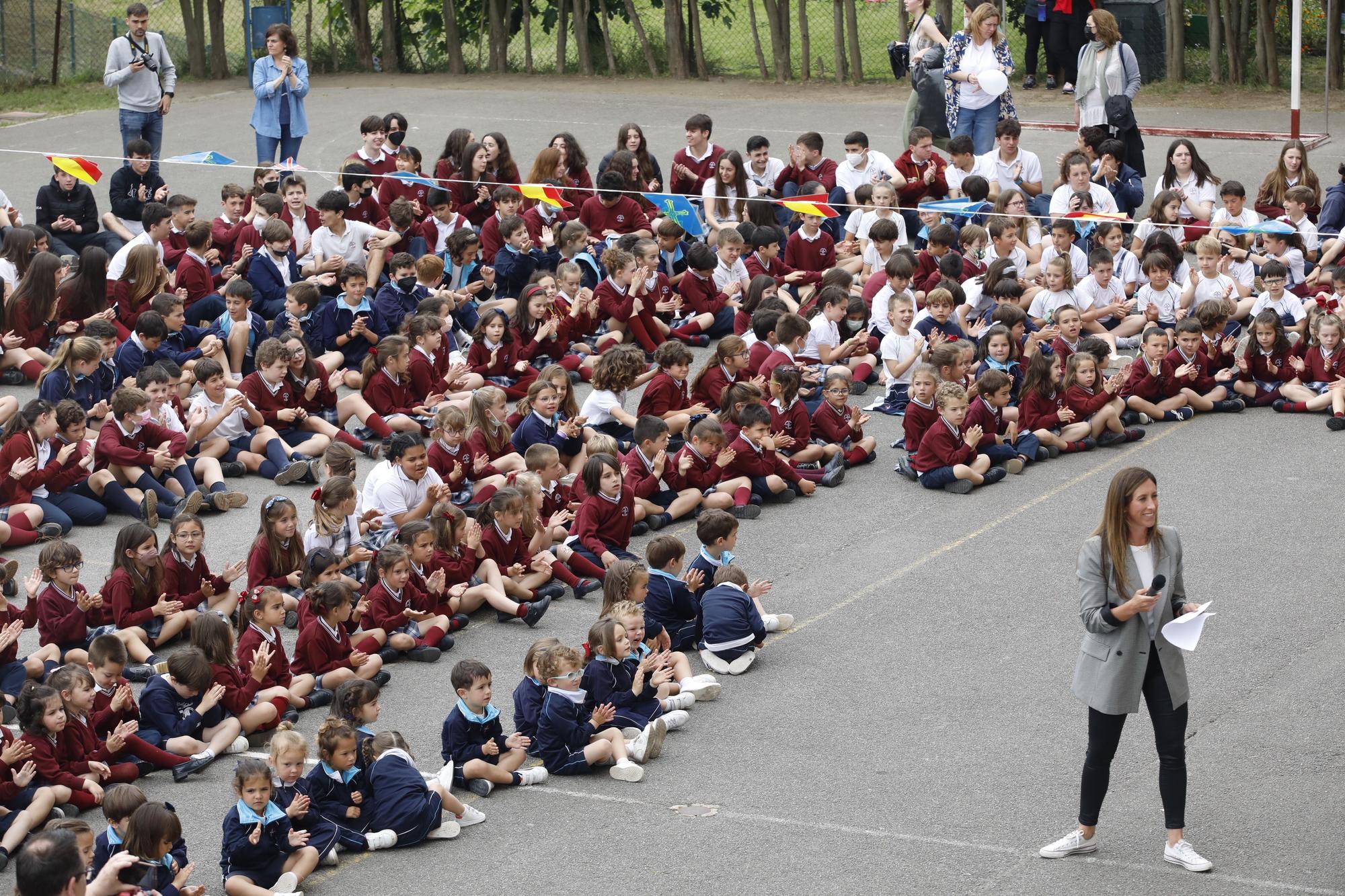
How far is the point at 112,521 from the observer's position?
37.7ft

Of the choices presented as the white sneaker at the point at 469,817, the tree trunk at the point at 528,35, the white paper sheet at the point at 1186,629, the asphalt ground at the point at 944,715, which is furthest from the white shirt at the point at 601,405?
the tree trunk at the point at 528,35

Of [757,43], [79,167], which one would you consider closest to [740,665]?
→ [79,167]

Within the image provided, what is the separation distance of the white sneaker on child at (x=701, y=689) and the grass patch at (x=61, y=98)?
55.8 feet

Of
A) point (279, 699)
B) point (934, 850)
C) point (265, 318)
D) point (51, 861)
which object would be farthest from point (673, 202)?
point (51, 861)

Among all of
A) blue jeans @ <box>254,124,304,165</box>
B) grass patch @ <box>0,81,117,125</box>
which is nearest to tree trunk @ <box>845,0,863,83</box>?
blue jeans @ <box>254,124,304,165</box>

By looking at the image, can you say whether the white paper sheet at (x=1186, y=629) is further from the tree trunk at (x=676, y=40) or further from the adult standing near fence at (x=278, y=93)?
the tree trunk at (x=676, y=40)

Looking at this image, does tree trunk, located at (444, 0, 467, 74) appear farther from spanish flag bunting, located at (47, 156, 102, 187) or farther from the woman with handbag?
spanish flag bunting, located at (47, 156, 102, 187)

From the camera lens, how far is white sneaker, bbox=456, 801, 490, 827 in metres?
7.85

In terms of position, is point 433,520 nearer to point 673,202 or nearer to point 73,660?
point 73,660

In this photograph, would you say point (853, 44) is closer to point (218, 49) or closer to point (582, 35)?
point (582, 35)

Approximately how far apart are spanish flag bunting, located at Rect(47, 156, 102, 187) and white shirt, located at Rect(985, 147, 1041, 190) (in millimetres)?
8140

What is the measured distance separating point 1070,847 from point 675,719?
228 cm

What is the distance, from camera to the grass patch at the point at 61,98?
23734 millimetres

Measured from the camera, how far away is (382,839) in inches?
302
